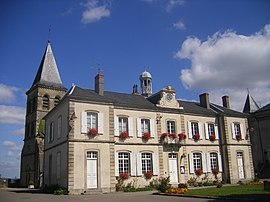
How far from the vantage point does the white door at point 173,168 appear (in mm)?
20391

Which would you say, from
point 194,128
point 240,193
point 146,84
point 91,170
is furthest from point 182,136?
point 146,84

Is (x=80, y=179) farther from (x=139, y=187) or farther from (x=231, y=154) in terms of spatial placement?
(x=231, y=154)

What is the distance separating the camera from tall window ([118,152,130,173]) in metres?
18.6

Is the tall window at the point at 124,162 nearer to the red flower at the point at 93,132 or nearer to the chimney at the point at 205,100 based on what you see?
the red flower at the point at 93,132

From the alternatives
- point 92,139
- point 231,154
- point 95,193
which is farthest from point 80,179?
point 231,154

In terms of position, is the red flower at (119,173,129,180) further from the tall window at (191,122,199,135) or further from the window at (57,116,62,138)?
the tall window at (191,122,199,135)

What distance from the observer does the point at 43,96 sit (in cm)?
3703

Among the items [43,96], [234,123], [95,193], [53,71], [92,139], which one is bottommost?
[95,193]

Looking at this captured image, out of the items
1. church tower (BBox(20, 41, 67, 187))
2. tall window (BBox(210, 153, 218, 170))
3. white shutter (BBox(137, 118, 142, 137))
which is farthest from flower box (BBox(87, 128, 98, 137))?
church tower (BBox(20, 41, 67, 187))

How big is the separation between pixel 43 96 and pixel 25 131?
5.47m

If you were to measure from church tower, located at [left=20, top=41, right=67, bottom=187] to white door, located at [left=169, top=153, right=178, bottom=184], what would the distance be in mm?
17656

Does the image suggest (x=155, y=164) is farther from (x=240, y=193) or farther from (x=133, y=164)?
(x=240, y=193)

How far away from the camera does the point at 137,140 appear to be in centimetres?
1958

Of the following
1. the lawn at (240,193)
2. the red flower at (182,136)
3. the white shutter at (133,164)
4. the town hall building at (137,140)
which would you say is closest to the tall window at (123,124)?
the town hall building at (137,140)
